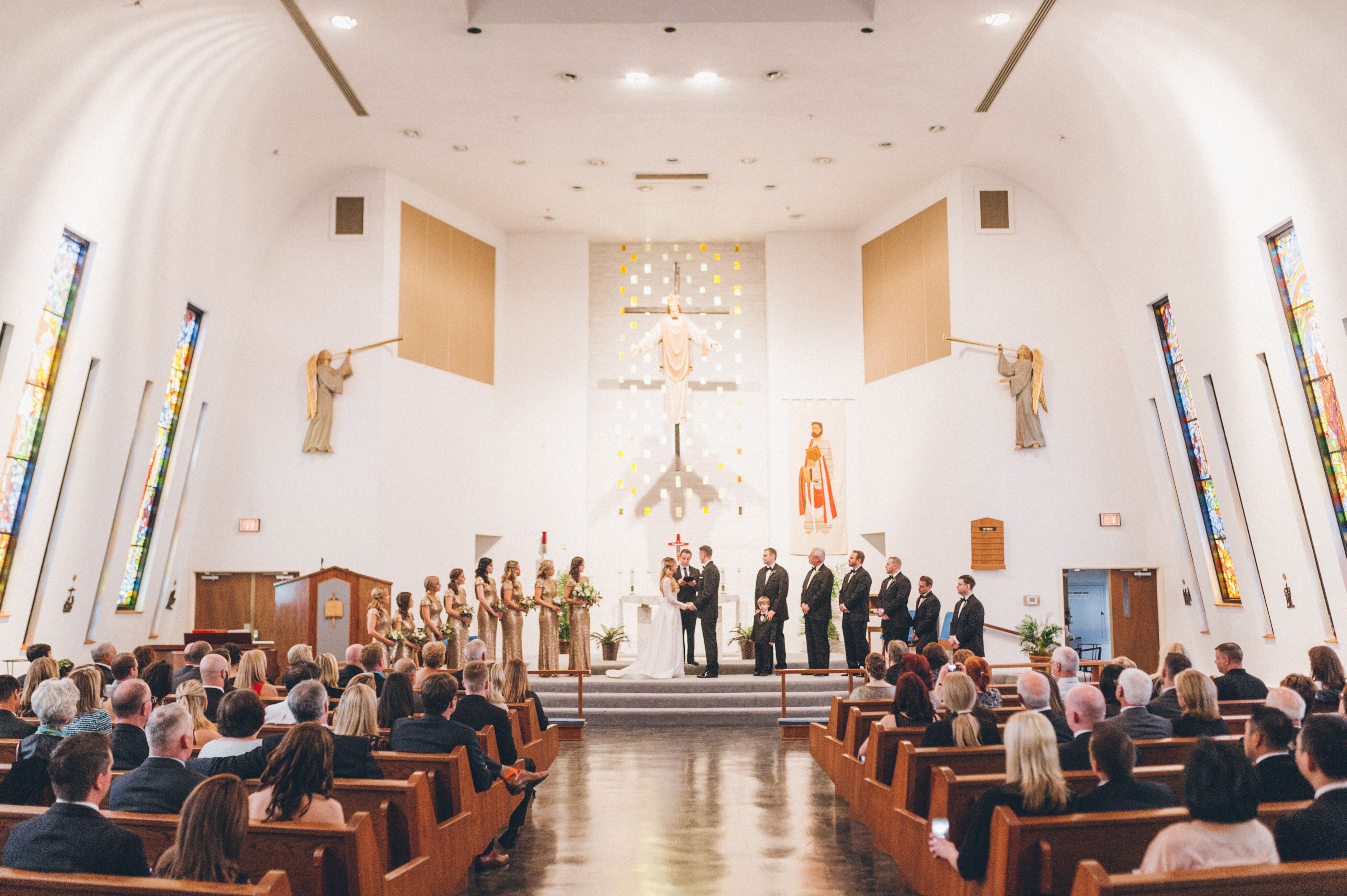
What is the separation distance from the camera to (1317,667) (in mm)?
5430

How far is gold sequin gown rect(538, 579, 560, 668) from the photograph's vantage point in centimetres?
1130

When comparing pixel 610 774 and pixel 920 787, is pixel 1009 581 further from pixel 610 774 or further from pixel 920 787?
pixel 920 787

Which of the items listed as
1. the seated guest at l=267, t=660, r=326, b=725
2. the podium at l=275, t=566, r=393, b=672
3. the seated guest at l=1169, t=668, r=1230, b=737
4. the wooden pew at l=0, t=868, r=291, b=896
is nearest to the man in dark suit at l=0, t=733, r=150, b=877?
the wooden pew at l=0, t=868, r=291, b=896

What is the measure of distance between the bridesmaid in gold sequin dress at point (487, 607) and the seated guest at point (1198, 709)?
7.54 m

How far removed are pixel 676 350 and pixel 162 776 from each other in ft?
36.9

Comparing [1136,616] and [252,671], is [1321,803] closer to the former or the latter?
[252,671]

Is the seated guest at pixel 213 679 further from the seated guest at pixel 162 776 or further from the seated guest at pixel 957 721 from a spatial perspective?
the seated guest at pixel 957 721

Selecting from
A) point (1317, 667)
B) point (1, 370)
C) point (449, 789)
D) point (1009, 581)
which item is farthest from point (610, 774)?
point (1009, 581)

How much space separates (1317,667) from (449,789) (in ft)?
14.6

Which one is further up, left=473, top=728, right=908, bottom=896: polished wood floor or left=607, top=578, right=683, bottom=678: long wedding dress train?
left=607, top=578, right=683, bottom=678: long wedding dress train

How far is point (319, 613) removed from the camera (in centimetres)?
1048

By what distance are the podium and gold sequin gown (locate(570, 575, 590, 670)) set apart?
7.09ft

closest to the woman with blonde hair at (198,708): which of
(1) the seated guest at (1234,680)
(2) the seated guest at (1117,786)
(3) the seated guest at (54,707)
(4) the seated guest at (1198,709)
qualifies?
(3) the seated guest at (54,707)

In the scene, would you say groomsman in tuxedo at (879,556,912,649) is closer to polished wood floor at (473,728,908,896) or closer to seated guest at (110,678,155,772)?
polished wood floor at (473,728,908,896)
